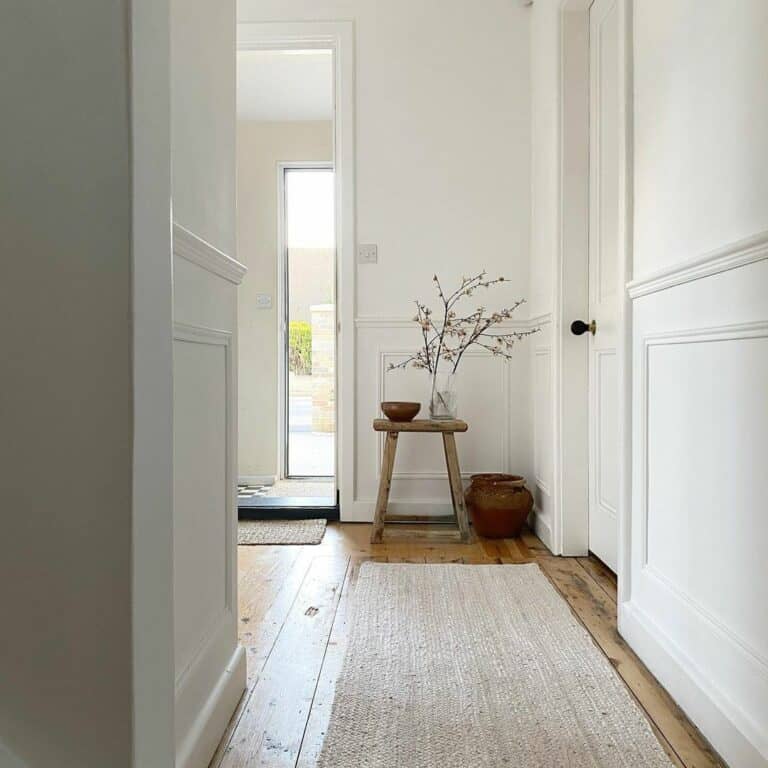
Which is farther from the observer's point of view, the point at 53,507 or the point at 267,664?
the point at 267,664

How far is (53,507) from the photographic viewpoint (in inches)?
18.9

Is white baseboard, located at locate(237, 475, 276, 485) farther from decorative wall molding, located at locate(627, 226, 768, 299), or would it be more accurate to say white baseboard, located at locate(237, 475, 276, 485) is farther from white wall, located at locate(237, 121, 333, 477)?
decorative wall molding, located at locate(627, 226, 768, 299)

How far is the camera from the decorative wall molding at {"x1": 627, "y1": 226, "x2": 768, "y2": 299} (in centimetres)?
111

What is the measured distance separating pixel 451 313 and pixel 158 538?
106 inches

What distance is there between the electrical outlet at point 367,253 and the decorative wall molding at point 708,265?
5.47 feet

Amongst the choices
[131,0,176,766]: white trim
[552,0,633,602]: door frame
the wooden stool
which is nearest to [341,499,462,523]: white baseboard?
the wooden stool

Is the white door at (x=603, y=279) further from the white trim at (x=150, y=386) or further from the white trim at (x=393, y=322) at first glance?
the white trim at (x=150, y=386)

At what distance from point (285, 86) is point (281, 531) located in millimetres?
2771

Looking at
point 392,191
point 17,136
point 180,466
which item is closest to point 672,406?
point 180,466

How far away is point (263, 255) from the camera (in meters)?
4.82

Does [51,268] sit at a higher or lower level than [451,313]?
lower

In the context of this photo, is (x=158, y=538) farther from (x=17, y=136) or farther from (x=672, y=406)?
(x=672, y=406)

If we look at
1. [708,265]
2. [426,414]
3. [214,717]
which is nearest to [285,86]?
[426,414]

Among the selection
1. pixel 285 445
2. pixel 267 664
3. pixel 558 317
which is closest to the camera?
pixel 267 664
